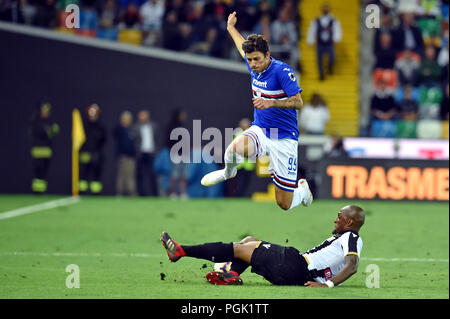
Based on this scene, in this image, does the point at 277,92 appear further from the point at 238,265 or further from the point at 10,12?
the point at 10,12

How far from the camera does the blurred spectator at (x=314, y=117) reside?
2372 cm

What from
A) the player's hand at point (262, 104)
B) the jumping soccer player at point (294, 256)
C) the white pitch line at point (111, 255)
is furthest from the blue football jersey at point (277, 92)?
the white pitch line at point (111, 255)

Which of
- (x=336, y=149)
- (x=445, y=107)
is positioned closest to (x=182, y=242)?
(x=336, y=149)

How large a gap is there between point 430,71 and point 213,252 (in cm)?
1701

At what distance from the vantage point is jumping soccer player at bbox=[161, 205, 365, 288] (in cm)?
897

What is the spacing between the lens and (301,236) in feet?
48.9

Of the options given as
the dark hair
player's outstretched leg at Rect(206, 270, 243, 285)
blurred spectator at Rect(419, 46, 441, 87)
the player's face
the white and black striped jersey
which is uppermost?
blurred spectator at Rect(419, 46, 441, 87)

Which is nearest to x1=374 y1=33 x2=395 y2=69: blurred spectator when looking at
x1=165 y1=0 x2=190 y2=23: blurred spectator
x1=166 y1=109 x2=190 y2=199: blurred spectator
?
x1=165 y1=0 x2=190 y2=23: blurred spectator

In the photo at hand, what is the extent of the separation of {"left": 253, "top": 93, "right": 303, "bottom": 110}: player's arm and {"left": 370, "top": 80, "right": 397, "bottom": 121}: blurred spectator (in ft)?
47.4

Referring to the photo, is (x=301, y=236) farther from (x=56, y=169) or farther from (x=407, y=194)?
(x=56, y=169)

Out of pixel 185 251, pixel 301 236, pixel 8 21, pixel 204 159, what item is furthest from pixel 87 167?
pixel 185 251

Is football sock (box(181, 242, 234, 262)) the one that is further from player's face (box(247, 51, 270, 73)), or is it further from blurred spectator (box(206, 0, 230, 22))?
blurred spectator (box(206, 0, 230, 22))

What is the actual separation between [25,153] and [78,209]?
16.9 ft

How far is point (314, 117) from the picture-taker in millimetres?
23703
